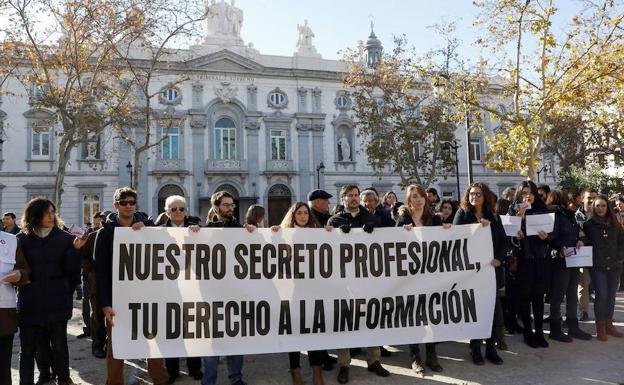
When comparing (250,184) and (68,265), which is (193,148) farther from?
(68,265)

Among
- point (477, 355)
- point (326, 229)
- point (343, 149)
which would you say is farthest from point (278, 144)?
point (477, 355)

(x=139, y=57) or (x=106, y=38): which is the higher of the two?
(x=139, y=57)

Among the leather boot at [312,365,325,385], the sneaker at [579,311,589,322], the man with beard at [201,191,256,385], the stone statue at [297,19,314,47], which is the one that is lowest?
the sneaker at [579,311,589,322]

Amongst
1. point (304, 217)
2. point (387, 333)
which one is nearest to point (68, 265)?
point (304, 217)

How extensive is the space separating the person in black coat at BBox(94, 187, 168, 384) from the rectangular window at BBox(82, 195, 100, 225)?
25058 mm

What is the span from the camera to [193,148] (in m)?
29.7

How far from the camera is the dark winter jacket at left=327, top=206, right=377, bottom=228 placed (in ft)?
18.1

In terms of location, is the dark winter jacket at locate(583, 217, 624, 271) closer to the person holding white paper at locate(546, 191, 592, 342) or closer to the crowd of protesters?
the crowd of protesters

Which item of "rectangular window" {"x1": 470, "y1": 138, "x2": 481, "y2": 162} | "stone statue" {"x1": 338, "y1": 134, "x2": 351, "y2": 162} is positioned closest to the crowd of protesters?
"stone statue" {"x1": 338, "y1": 134, "x2": 351, "y2": 162}

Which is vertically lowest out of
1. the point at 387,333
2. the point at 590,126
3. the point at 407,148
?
the point at 387,333

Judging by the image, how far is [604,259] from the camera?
261 inches

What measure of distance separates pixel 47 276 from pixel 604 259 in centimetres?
689

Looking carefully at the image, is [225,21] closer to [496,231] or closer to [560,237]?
[560,237]

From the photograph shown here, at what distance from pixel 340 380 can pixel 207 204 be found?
2523 centimetres
